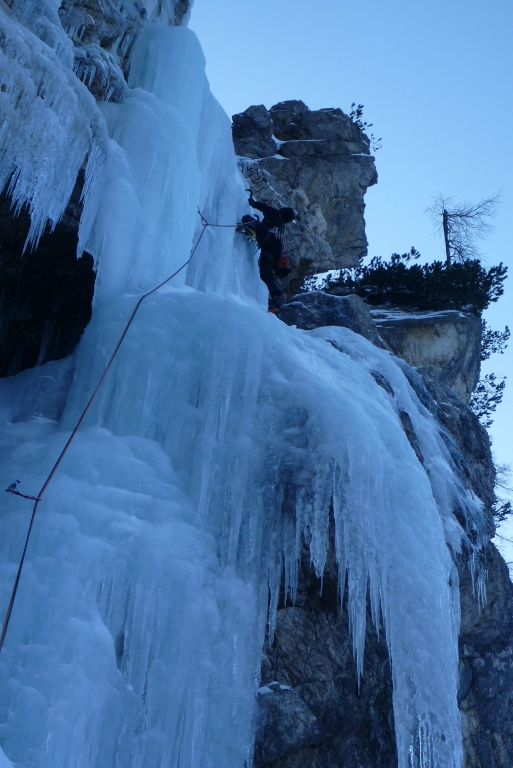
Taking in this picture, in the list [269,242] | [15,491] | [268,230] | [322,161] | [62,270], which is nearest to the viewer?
[15,491]

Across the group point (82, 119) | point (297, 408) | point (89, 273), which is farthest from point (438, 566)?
point (82, 119)

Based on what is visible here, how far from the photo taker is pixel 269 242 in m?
8.39

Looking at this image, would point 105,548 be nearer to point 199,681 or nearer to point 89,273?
point 199,681

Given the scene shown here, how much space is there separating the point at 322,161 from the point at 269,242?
5678 millimetres

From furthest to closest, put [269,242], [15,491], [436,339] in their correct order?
[436,339]
[269,242]
[15,491]

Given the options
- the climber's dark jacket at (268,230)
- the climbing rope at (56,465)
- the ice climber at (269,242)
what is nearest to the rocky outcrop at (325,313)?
the ice climber at (269,242)

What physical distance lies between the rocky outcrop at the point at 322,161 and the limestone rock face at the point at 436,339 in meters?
1.55

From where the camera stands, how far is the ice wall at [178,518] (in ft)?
11.6

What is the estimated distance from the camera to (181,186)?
604 centimetres

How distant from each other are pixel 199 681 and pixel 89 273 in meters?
3.36

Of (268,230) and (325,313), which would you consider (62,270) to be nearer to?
(268,230)

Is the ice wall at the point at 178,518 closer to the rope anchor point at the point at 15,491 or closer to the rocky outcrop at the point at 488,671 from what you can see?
the rope anchor point at the point at 15,491

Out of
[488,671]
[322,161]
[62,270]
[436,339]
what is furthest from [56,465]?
[322,161]

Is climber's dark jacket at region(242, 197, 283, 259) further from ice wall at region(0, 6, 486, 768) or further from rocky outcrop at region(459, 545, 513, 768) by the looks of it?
rocky outcrop at region(459, 545, 513, 768)
